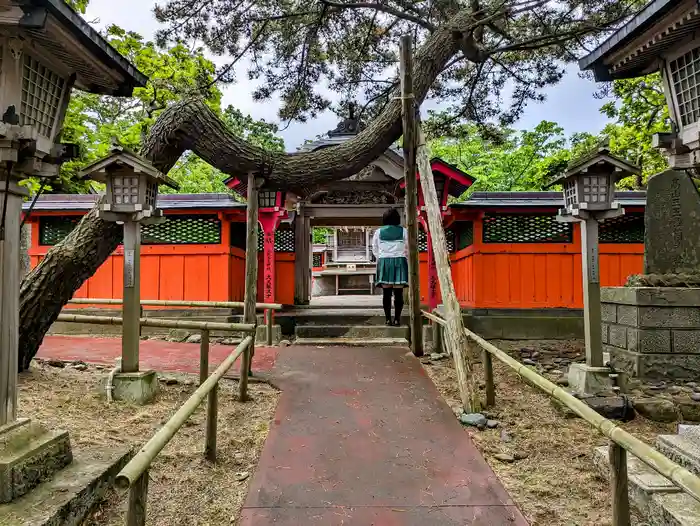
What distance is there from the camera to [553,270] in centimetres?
935

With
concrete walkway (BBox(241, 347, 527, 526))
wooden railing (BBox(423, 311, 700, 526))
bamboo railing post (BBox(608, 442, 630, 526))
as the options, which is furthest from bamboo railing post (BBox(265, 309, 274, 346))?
bamboo railing post (BBox(608, 442, 630, 526))

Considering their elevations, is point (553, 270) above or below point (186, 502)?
above

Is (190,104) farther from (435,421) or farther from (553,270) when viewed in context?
(553,270)

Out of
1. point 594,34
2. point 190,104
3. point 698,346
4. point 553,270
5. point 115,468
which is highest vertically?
point 594,34

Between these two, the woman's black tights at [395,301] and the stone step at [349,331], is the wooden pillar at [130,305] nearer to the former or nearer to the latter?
the stone step at [349,331]

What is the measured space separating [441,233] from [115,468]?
14.0 feet

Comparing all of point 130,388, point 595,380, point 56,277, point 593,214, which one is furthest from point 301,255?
point 595,380

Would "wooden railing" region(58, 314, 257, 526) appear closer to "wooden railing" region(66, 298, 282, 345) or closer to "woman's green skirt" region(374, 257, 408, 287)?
"wooden railing" region(66, 298, 282, 345)

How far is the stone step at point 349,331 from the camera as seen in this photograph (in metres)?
8.45

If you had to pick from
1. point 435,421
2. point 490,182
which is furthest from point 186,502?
point 490,182

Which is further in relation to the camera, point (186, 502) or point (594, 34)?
point (594, 34)

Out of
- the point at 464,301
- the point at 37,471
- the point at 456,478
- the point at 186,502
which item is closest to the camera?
the point at 37,471

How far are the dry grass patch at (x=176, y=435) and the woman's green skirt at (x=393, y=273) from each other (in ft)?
10.5

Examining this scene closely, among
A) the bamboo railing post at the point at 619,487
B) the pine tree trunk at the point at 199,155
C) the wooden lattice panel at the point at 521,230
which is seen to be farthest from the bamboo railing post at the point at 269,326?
the bamboo railing post at the point at 619,487
